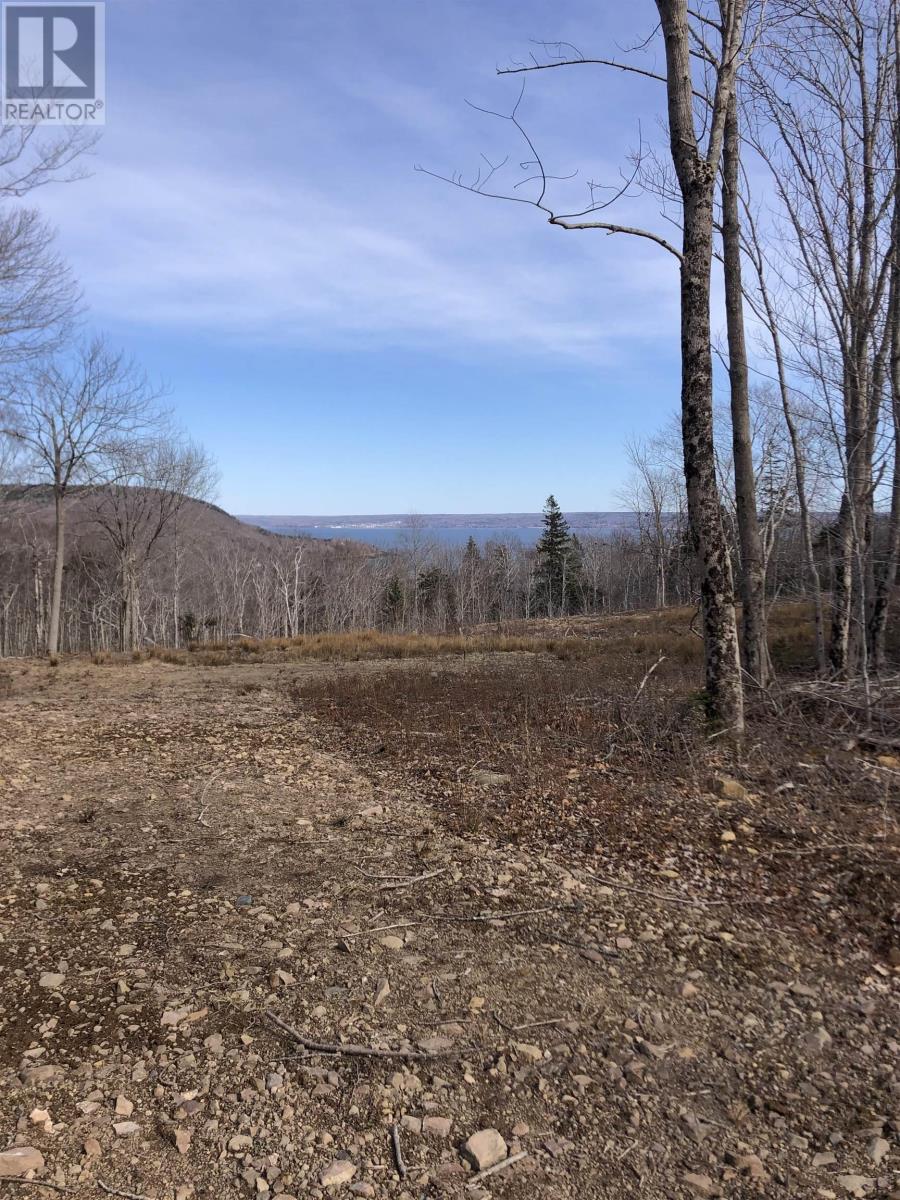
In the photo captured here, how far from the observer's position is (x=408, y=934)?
10.2ft

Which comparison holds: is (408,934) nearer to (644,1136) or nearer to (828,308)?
(644,1136)

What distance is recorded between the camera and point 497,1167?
1.89 m

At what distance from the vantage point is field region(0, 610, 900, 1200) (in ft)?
6.41

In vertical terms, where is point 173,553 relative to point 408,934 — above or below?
Result: above

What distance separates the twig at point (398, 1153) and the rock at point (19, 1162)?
92cm

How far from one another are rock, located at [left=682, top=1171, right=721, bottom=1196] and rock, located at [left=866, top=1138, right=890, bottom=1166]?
0.47 m

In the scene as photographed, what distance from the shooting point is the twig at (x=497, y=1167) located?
1860 millimetres

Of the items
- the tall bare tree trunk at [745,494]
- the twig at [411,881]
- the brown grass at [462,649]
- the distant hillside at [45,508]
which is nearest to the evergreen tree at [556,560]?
the distant hillside at [45,508]

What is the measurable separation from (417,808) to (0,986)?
2.60m

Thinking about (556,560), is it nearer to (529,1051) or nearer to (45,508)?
(45,508)

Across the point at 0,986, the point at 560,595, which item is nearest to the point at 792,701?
the point at 0,986

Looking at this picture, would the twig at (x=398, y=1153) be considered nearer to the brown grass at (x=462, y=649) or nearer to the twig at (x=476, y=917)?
the twig at (x=476, y=917)

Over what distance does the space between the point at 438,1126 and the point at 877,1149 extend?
1.22m

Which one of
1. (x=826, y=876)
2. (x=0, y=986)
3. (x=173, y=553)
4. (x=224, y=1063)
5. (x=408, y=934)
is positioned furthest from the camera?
(x=173, y=553)
